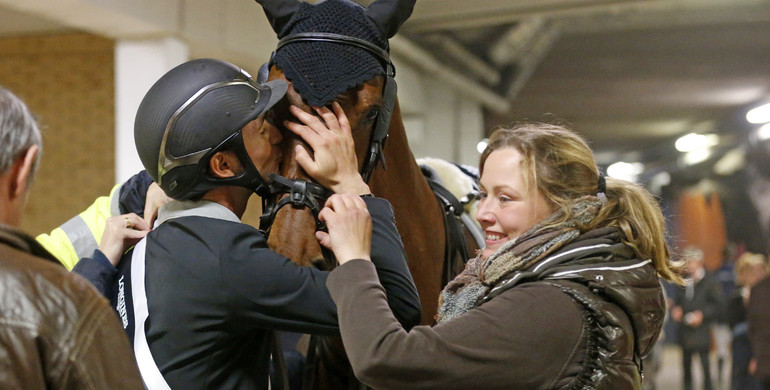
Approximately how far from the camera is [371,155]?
2127 millimetres

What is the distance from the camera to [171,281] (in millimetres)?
1682

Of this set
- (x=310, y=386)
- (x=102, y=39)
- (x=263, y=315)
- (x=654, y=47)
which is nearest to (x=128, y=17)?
(x=102, y=39)

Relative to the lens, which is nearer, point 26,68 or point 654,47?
point 26,68

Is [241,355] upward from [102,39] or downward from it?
downward

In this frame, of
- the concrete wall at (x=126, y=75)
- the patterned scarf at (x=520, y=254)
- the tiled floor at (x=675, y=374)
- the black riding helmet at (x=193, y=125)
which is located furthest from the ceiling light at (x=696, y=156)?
the black riding helmet at (x=193, y=125)

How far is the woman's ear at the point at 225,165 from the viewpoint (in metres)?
1.81

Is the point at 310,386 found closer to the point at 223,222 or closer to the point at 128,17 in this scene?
the point at 223,222

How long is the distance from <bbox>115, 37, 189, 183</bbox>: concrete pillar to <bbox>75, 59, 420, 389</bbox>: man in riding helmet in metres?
3.84

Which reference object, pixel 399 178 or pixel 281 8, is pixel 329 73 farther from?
pixel 399 178

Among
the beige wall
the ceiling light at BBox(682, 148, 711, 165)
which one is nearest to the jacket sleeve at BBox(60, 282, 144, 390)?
the beige wall

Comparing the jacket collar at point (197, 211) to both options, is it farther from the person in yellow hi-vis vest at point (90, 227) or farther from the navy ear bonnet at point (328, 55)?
the person in yellow hi-vis vest at point (90, 227)

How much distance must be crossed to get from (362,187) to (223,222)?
34 centimetres

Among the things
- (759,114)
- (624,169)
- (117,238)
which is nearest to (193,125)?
(117,238)

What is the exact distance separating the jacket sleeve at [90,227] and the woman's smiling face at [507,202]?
3.59ft
